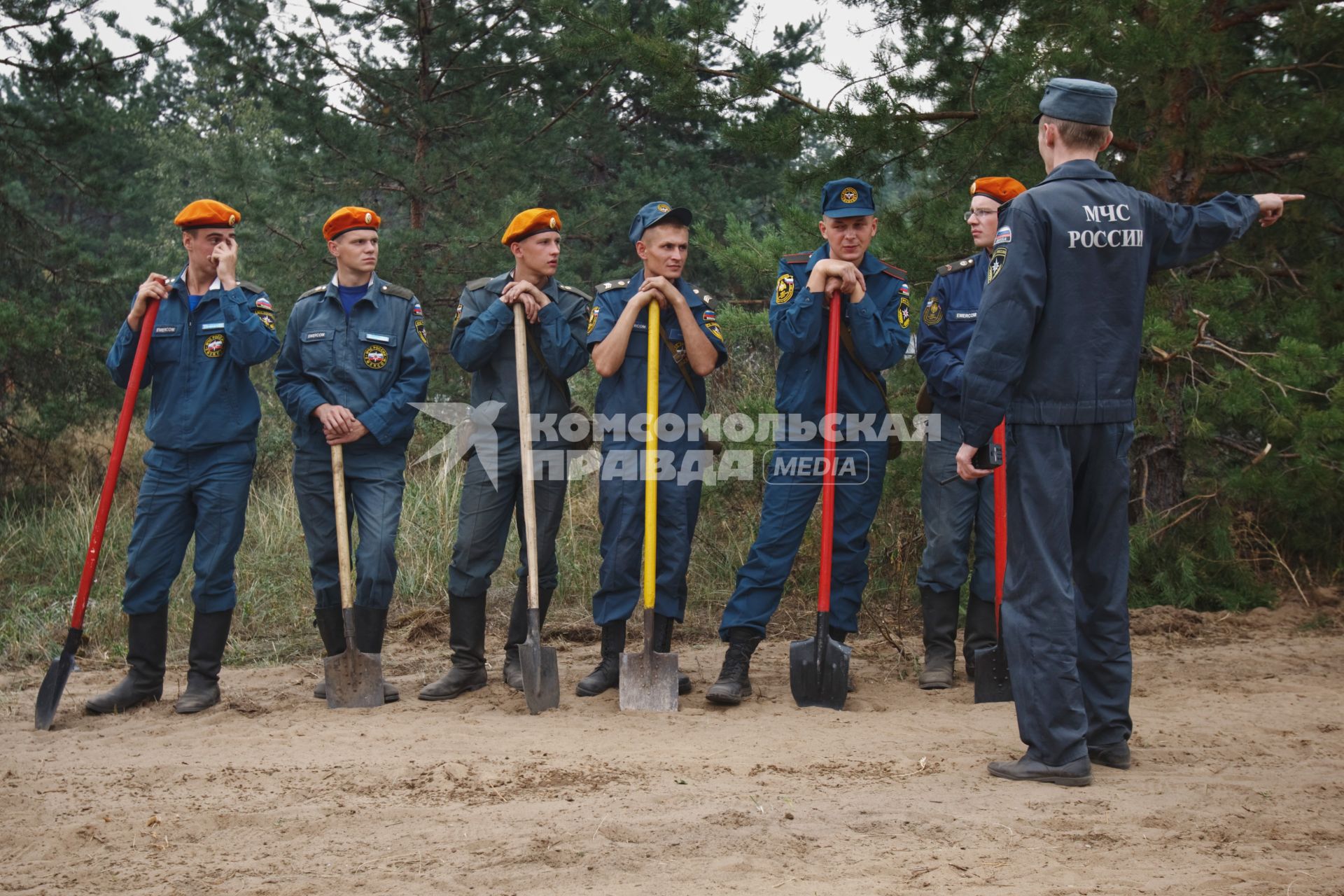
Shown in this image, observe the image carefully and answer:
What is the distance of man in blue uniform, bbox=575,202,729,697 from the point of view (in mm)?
5449

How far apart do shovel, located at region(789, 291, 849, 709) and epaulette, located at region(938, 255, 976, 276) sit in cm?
70

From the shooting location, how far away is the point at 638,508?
5492 mm

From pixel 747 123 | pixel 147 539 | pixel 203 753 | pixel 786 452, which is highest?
pixel 747 123

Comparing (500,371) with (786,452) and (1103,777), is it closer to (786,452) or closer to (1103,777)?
(786,452)

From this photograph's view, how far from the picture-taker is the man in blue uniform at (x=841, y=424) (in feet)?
17.5

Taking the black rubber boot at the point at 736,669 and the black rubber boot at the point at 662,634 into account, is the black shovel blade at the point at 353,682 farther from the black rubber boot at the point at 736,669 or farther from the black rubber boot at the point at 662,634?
the black rubber boot at the point at 736,669

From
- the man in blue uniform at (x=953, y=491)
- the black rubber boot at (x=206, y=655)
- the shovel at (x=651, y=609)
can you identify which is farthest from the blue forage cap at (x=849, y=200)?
the black rubber boot at (x=206, y=655)

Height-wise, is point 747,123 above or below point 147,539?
above

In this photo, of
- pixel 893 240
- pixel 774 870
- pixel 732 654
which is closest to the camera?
pixel 774 870

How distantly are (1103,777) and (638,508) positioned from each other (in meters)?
2.31

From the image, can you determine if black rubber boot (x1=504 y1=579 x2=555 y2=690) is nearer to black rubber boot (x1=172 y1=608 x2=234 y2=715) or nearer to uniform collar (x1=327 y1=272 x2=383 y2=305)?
black rubber boot (x1=172 y1=608 x2=234 y2=715)

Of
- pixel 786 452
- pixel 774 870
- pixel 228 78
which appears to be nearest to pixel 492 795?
pixel 774 870

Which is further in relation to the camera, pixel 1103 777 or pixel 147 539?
pixel 147 539

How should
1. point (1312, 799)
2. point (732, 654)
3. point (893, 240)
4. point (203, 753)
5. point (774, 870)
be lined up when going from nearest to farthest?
point (774, 870), point (1312, 799), point (203, 753), point (732, 654), point (893, 240)
